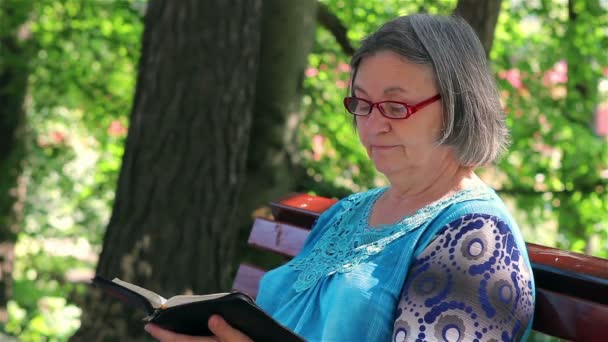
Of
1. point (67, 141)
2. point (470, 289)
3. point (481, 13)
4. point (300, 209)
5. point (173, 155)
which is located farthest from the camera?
point (67, 141)

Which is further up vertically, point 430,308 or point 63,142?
point 430,308

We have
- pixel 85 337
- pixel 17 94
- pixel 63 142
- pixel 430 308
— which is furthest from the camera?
pixel 63 142

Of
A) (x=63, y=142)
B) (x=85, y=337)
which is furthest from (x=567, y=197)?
(x=63, y=142)

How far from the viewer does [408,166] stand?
2.20 meters

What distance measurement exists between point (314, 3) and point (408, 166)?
364cm

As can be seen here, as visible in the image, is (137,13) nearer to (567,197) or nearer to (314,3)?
(314,3)

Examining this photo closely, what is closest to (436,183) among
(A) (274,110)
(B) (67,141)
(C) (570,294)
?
(C) (570,294)

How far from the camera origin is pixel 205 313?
1.95 meters

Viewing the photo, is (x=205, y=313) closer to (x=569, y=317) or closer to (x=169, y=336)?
(x=169, y=336)

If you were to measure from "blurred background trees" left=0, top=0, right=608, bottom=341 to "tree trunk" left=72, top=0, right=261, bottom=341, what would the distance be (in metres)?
0.01

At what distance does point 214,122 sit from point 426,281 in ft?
8.54

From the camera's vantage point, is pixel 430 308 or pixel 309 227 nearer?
pixel 430 308

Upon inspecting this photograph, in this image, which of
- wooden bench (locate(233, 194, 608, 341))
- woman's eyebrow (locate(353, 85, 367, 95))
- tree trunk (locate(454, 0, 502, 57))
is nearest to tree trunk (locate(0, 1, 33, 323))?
tree trunk (locate(454, 0, 502, 57))

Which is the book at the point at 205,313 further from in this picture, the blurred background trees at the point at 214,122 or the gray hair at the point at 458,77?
the blurred background trees at the point at 214,122
